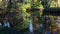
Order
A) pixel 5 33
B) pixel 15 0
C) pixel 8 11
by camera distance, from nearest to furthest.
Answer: pixel 5 33 < pixel 8 11 < pixel 15 0

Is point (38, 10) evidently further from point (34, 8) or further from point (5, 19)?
point (5, 19)

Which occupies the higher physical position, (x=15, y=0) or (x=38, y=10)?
(x=15, y=0)

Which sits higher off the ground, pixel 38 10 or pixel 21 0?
pixel 21 0

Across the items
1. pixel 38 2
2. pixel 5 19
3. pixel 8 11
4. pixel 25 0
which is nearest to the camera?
pixel 5 19

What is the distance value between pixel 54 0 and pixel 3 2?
408cm

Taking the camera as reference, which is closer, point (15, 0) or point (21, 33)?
Answer: point (21, 33)

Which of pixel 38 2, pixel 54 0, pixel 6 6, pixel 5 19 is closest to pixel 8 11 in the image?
pixel 6 6

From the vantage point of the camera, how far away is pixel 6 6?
27.5ft

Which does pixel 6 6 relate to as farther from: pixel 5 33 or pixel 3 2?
pixel 5 33

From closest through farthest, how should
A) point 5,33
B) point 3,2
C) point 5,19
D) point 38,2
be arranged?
1. point 5,33
2. point 5,19
3. point 3,2
4. point 38,2

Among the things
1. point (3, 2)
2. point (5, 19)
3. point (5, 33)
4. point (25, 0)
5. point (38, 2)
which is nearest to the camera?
point (5, 33)

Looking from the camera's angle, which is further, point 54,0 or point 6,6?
point 54,0

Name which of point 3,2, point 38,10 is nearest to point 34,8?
point 38,10

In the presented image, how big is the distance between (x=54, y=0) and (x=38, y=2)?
4.05 ft
